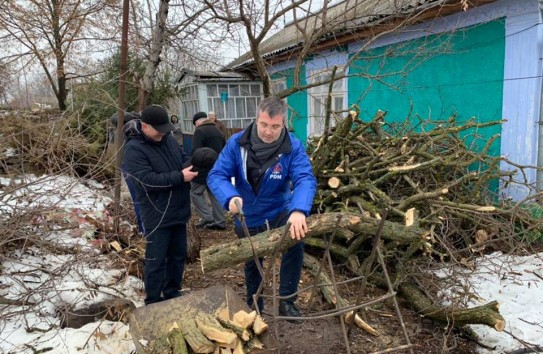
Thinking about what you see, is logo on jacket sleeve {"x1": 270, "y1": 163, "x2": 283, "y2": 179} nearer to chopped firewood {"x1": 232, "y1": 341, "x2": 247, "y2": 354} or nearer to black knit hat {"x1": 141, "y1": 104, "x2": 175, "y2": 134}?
black knit hat {"x1": 141, "y1": 104, "x2": 175, "y2": 134}

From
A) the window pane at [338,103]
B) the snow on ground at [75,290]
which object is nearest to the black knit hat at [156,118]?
the snow on ground at [75,290]

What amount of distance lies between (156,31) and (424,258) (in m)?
4.11

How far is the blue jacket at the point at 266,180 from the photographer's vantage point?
97.6 inches

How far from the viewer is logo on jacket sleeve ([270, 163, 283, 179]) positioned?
2.60 meters

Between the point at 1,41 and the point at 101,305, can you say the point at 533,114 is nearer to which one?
the point at 101,305

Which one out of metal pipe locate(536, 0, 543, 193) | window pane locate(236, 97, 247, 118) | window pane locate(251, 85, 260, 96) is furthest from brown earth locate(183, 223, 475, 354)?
window pane locate(251, 85, 260, 96)

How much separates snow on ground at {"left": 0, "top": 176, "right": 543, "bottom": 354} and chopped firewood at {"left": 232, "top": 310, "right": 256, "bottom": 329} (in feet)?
3.54

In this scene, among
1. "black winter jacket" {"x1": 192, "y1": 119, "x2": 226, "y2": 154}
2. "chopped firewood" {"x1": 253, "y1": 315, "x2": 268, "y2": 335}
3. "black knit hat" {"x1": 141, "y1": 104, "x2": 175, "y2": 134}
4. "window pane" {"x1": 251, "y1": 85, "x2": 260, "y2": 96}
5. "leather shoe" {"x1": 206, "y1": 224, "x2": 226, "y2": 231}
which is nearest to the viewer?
"chopped firewood" {"x1": 253, "y1": 315, "x2": 268, "y2": 335}

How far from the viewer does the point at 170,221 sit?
9.86 feet

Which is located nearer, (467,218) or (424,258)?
(424,258)

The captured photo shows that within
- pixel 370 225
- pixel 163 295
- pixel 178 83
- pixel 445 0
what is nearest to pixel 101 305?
pixel 163 295

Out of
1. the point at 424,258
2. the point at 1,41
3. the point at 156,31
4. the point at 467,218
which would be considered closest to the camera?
the point at 424,258

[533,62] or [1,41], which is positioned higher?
[1,41]

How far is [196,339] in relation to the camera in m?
1.99
